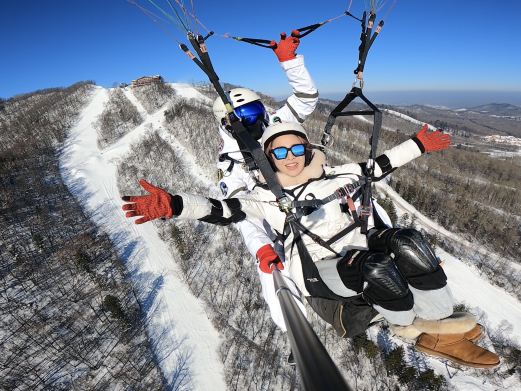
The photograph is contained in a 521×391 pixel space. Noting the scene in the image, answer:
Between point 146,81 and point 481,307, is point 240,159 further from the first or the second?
point 146,81

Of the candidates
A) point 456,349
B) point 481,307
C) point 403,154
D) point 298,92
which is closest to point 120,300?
point 298,92

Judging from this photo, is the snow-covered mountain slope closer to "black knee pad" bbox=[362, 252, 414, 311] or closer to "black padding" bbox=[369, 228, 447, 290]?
"black knee pad" bbox=[362, 252, 414, 311]

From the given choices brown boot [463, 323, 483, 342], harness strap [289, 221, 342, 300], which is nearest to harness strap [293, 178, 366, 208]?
harness strap [289, 221, 342, 300]

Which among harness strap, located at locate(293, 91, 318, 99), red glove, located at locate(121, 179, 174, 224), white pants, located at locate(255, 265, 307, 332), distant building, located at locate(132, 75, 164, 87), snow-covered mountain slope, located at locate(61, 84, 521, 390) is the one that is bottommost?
snow-covered mountain slope, located at locate(61, 84, 521, 390)

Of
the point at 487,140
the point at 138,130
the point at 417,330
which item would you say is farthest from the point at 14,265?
the point at 487,140

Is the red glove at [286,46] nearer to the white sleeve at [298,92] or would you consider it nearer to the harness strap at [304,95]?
the white sleeve at [298,92]

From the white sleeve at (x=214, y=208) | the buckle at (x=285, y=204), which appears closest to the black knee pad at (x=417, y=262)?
the buckle at (x=285, y=204)
